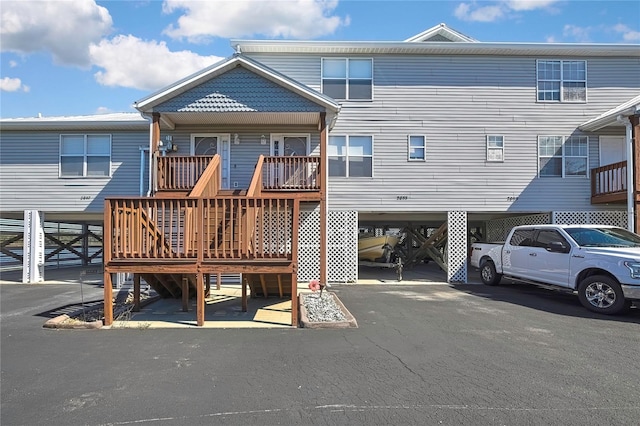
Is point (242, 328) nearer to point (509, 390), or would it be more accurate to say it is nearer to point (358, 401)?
point (358, 401)

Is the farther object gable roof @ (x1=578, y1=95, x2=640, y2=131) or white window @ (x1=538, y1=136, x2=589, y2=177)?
white window @ (x1=538, y1=136, x2=589, y2=177)

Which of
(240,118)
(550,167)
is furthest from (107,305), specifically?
(550,167)

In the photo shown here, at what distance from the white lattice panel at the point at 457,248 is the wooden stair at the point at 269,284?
627cm

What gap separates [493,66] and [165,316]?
514 inches

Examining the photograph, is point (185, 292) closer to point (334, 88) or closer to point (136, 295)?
point (136, 295)

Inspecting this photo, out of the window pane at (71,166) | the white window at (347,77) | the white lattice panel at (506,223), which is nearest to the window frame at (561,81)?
the white lattice panel at (506,223)

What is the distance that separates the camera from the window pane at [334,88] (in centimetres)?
1449

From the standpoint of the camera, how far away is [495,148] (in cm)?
1457

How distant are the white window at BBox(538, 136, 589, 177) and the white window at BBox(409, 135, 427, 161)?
400cm

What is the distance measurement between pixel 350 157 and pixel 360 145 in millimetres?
538

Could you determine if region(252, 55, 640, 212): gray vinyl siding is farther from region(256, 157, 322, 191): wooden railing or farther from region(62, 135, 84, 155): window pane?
region(62, 135, 84, 155): window pane

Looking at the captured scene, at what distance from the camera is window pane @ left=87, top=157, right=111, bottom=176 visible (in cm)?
1420

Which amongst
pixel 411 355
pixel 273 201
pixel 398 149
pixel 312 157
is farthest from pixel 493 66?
pixel 411 355

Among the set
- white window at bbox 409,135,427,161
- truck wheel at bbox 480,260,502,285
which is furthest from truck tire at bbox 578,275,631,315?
white window at bbox 409,135,427,161
